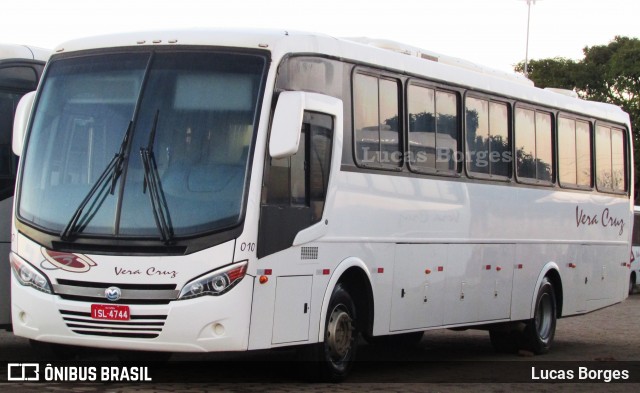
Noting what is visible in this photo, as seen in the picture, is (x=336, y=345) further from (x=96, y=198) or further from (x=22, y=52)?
(x=22, y=52)

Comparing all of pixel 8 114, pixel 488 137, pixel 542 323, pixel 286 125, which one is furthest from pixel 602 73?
pixel 286 125

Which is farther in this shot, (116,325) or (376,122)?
(376,122)

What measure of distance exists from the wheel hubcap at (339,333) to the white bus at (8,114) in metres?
3.40

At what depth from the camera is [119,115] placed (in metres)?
11.5

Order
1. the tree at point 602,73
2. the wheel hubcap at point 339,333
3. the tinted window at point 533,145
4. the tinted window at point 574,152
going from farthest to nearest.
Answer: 1. the tree at point 602,73
2. the tinted window at point 574,152
3. the tinted window at point 533,145
4. the wheel hubcap at point 339,333

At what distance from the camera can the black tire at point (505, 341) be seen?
58.7 feet

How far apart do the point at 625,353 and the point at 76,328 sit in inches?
384

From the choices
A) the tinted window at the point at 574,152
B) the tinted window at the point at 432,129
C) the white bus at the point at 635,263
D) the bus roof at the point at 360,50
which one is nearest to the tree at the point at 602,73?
the white bus at the point at 635,263

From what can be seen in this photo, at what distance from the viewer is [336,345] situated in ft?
41.0

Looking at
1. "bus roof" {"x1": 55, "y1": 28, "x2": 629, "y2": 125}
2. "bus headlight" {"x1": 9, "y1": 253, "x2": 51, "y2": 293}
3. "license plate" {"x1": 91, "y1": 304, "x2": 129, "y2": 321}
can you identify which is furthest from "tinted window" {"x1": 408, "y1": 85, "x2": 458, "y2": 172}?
"bus headlight" {"x1": 9, "y1": 253, "x2": 51, "y2": 293}

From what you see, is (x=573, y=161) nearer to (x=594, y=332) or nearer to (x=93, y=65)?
(x=594, y=332)

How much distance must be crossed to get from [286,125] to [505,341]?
794 cm

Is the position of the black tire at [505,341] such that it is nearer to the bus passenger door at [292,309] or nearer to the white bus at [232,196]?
the white bus at [232,196]

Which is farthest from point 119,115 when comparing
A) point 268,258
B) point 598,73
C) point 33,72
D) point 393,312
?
point 598,73
